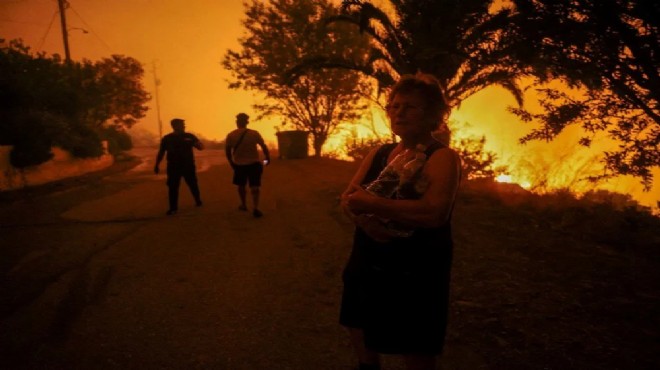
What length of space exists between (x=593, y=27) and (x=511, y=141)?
34.8 ft

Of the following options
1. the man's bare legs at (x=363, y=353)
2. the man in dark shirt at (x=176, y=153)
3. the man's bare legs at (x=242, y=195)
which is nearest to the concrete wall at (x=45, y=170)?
the man in dark shirt at (x=176, y=153)

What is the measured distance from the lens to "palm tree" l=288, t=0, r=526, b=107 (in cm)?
675

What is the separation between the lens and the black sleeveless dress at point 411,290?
1.73 metres

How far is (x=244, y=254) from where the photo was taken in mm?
5305

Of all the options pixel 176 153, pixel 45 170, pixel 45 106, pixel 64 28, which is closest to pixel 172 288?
pixel 176 153

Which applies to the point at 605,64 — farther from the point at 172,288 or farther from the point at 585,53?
the point at 172,288

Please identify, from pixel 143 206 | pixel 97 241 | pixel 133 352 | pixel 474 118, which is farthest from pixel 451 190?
pixel 474 118

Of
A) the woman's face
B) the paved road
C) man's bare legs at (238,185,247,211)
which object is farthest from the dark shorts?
man's bare legs at (238,185,247,211)

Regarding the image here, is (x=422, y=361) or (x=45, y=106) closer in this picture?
(x=422, y=361)

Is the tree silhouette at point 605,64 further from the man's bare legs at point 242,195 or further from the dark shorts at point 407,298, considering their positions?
the man's bare legs at point 242,195

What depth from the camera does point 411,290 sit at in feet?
5.74

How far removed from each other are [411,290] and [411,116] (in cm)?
83

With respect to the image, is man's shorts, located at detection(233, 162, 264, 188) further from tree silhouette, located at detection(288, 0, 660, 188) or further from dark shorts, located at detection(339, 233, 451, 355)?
dark shorts, located at detection(339, 233, 451, 355)

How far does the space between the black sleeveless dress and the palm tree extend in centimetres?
492
